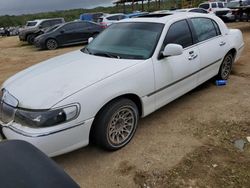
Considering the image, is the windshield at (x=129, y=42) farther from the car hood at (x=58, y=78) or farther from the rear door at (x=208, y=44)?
the rear door at (x=208, y=44)

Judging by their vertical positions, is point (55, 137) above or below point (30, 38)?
above

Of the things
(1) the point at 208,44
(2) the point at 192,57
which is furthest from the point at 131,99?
(1) the point at 208,44

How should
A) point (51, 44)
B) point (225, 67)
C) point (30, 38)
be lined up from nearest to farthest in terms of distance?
point (225, 67) → point (51, 44) → point (30, 38)

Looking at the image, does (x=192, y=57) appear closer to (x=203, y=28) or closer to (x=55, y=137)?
(x=203, y=28)

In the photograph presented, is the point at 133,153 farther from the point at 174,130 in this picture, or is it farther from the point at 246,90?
the point at 246,90

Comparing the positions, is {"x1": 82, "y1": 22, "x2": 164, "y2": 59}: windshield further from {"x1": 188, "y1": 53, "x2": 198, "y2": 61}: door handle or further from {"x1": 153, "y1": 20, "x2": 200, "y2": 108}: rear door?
{"x1": 188, "y1": 53, "x2": 198, "y2": 61}: door handle

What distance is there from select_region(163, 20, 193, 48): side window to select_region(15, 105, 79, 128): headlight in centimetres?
182

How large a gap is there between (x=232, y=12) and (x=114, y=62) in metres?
21.0

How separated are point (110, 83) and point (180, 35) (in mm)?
1734

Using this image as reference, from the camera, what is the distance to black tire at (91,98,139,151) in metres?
3.29

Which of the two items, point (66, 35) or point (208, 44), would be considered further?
point (66, 35)

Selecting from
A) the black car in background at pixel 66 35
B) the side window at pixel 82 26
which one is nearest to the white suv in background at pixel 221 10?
the black car in background at pixel 66 35

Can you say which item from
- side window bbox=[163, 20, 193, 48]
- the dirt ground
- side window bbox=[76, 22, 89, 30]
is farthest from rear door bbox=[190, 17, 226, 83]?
side window bbox=[76, 22, 89, 30]

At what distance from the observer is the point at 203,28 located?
5.03m
